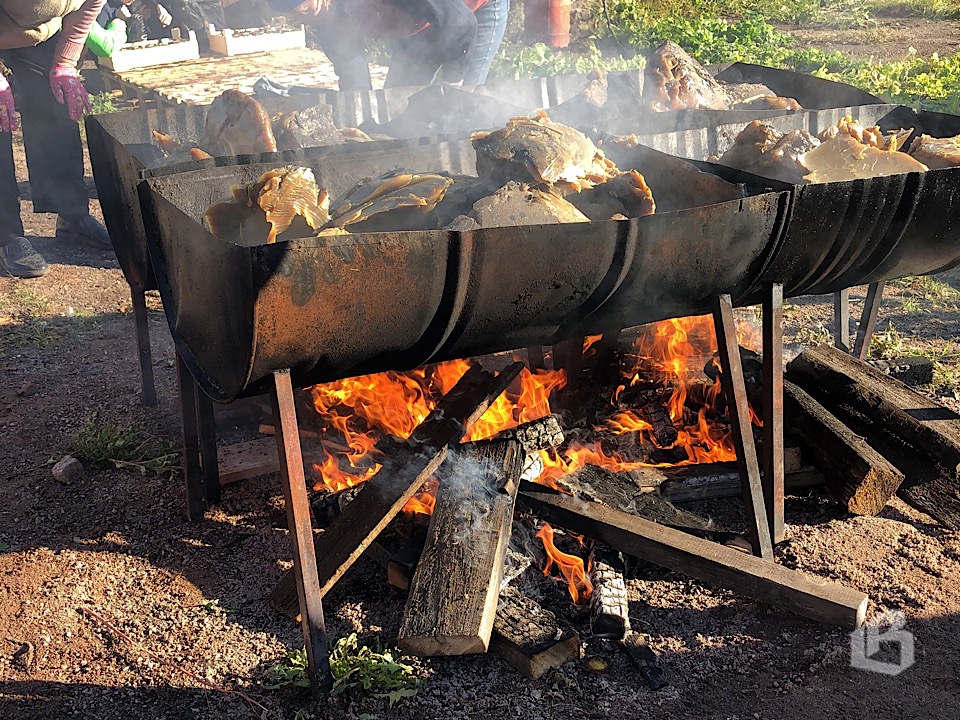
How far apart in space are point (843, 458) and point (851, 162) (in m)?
1.26

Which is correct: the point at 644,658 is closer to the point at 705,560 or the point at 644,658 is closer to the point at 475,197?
the point at 705,560

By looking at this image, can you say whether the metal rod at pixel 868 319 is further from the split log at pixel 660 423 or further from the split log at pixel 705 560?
the split log at pixel 705 560

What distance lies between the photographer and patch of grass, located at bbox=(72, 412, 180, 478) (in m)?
4.18

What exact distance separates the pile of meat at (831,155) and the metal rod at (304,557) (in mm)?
2339

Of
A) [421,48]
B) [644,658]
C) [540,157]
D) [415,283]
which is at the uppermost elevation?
[421,48]

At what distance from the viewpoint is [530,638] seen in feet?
9.93

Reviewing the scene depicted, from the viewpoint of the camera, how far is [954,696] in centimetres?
289

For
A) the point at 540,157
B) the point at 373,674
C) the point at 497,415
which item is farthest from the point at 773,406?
the point at 373,674

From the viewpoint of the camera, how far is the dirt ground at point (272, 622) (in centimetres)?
286

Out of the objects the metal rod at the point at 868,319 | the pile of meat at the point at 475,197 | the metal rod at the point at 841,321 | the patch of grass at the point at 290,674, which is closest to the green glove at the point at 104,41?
the pile of meat at the point at 475,197

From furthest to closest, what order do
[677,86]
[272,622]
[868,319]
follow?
[677,86], [868,319], [272,622]

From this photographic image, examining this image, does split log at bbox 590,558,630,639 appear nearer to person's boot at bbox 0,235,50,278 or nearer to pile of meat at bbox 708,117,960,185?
pile of meat at bbox 708,117,960,185

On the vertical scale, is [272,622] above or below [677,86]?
below

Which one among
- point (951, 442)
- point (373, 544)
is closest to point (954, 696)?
point (951, 442)
